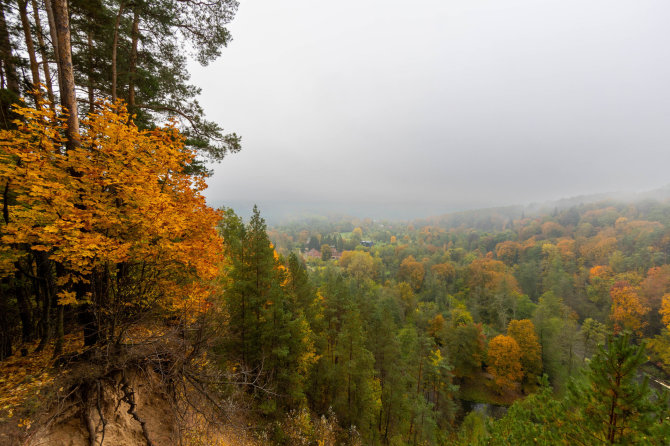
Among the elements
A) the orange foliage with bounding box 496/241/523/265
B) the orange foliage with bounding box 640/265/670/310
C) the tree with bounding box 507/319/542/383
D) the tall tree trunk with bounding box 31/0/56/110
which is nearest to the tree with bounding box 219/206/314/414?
the tall tree trunk with bounding box 31/0/56/110

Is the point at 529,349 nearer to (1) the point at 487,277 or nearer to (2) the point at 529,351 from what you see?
(2) the point at 529,351

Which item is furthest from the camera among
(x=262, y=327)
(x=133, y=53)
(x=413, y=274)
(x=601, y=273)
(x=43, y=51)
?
(x=413, y=274)

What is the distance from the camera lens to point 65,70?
5.69 metres

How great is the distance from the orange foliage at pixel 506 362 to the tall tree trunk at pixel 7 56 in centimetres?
3981

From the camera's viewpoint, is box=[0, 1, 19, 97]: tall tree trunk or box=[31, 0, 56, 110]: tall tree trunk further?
box=[0, 1, 19, 97]: tall tree trunk

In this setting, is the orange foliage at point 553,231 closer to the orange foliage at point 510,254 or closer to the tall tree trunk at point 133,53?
the orange foliage at point 510,254

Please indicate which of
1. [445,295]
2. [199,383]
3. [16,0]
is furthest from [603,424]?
[445,295]

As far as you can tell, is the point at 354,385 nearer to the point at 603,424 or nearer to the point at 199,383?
the point at 199,383

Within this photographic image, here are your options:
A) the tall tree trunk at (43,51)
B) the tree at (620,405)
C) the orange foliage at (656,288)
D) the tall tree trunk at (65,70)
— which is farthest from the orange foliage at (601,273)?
the tall tree trunk at (43,51)

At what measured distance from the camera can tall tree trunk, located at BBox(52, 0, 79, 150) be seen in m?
5.57

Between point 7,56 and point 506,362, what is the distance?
41.3 metres

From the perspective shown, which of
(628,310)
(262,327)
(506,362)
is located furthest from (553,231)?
(262,327)

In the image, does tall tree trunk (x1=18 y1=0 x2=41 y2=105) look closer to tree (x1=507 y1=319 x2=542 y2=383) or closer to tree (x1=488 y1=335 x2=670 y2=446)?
tree (x1=488 y1=335 x2=670 y2=446)

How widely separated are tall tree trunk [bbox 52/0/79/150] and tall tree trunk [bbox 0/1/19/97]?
221 inches
